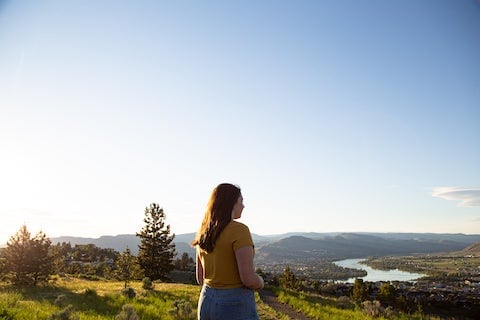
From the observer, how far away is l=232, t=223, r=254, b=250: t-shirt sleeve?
139 inches

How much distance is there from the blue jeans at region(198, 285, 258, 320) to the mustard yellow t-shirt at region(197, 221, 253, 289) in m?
0.07

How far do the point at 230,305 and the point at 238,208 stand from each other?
101 cm

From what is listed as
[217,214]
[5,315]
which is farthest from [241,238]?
[5,315]

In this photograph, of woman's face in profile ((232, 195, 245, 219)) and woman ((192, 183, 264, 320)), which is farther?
woman's face in profile ((232, 195, 245, 219))

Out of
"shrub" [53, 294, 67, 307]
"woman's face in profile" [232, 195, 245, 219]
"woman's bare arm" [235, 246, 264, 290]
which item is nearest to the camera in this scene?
"woman's bare arm" [235, 246, 264, 290]

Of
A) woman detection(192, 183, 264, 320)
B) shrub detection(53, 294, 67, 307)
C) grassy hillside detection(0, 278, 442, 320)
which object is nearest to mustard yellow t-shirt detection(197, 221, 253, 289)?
woman detection(192, 183, 264, 320)

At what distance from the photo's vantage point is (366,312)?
15.0 meters

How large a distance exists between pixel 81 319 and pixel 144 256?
4779 cm

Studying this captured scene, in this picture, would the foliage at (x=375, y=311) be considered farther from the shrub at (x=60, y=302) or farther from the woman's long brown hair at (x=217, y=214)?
the woman's long brown hair at (x=217, y=214)

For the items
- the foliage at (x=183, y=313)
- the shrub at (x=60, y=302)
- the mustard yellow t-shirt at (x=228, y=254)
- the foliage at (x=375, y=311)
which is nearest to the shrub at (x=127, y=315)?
the foliage at (x=183, y=313)

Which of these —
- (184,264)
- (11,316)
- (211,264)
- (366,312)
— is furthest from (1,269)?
(184,264)

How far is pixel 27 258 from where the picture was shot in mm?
24953

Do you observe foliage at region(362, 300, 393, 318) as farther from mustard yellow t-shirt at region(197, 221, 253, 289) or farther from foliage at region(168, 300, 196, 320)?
mustard yellow t-shirt at region(197, 221, 253, 289)

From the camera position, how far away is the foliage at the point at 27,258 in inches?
970
